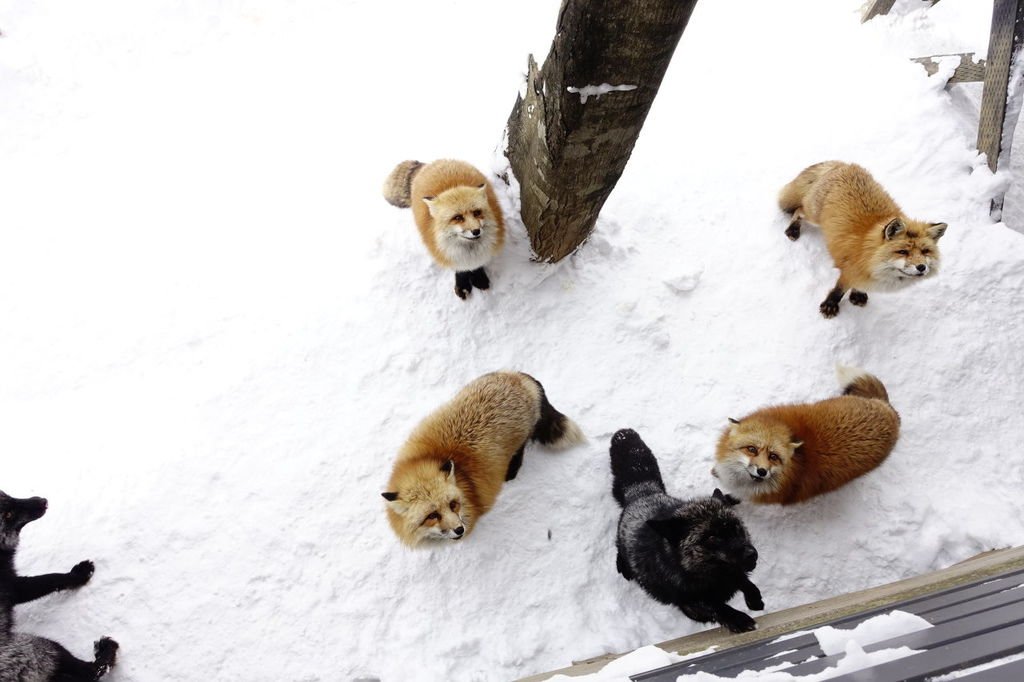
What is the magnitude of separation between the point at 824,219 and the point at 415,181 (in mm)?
3432

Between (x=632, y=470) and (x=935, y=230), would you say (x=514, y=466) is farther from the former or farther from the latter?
(x=935, y=230)

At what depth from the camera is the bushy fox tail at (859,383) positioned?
3.70 m

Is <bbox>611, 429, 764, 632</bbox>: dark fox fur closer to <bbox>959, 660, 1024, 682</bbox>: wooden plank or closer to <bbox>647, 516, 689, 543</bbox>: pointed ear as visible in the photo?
<bbox>647, 516, 689, 543</bbox>: pointed ear

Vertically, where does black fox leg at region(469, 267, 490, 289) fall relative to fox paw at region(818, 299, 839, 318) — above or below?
above

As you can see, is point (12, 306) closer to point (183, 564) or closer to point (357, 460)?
point (183, 564)

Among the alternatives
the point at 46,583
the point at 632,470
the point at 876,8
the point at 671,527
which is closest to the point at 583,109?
the point at 632,470

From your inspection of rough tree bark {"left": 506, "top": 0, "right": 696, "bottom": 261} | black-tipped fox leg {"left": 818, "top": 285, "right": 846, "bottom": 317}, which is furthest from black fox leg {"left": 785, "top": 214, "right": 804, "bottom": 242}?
rough tree bark {"left": 506, "top": 0, "right": 696, "bottom": 261}

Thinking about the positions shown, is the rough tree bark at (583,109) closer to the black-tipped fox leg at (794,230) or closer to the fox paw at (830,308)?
the black-tipped fox leg at (794,230)

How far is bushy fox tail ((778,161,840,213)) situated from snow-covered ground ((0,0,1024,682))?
21cm

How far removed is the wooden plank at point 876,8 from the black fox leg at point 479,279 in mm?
5653

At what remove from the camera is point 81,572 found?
3311 mm

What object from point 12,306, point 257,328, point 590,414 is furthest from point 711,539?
point 12,306

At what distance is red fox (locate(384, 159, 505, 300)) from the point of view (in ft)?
12.7

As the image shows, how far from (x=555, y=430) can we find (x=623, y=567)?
0.99 metres
